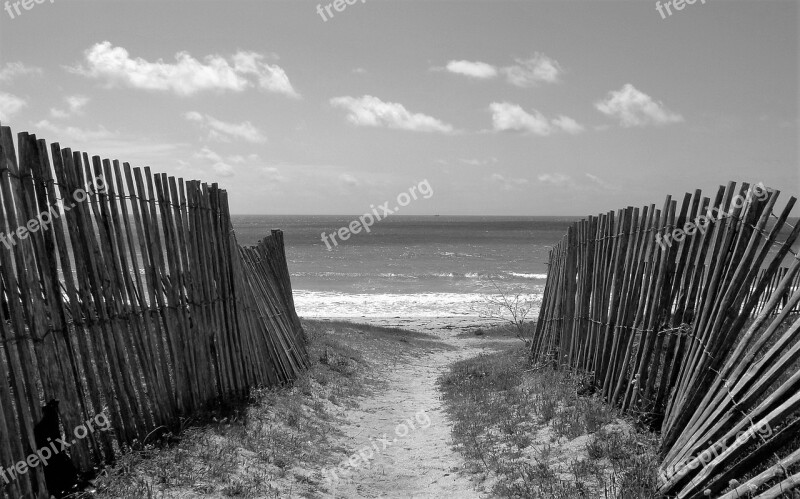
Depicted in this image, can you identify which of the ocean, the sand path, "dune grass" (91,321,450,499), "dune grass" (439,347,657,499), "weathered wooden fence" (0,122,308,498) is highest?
"weathered wooden fence" (0,122,308,498)

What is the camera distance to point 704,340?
4984mm

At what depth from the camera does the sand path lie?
20.2 ft

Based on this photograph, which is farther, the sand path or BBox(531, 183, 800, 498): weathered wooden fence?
the sand path

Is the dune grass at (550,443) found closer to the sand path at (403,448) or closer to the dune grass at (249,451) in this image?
the sand path at (403,448)

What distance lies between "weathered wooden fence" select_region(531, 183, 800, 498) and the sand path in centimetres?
189

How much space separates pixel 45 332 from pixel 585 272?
6166 millimetres

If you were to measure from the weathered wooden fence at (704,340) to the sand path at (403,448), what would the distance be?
1.89 m

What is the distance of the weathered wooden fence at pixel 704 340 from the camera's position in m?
3.96

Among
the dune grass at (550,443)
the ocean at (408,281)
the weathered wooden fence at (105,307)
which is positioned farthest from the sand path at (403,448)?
the ocean at (408,281)

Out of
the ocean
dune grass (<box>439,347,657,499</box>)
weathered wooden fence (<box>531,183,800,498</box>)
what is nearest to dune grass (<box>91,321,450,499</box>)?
dune grass (<box>439,347,657,499</box>)

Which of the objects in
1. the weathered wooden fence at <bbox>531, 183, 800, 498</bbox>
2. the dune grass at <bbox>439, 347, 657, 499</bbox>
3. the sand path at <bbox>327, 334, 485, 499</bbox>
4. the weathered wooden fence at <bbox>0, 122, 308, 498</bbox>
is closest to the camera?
the weathered wooden fence at <bbox>531, 183, 800, 498</bbox>

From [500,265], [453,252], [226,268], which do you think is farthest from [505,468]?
[453,252]

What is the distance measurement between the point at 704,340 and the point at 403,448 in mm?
3865

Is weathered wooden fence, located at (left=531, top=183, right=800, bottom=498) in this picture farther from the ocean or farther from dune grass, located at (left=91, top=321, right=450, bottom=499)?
the ocean
